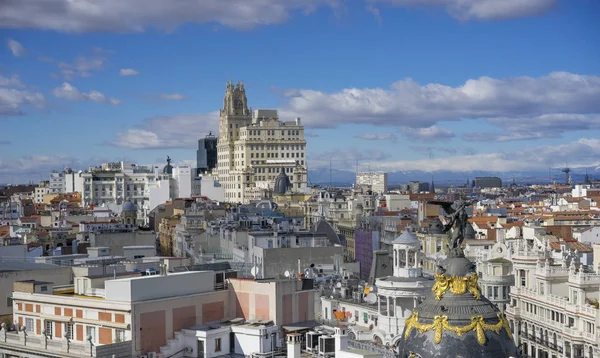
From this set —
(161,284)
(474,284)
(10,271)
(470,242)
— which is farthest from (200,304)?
(470,242)

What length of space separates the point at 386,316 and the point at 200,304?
49.2 ft

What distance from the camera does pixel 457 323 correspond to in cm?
3091

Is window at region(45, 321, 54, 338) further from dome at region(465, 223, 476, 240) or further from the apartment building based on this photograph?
dome at region(465, 223, 476, 240)

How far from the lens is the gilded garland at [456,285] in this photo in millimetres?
31453

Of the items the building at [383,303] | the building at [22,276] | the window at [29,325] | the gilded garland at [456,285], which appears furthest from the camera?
the building at [383,303]

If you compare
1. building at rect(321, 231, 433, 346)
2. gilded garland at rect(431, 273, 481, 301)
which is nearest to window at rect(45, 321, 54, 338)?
building at rect(321, 231, 433, 346)

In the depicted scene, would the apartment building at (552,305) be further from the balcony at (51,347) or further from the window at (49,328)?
the window at (49,328)

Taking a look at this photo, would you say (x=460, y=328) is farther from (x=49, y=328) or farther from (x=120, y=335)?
(x=49, y=328)

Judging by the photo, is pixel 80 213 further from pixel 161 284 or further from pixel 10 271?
pixel 161 284

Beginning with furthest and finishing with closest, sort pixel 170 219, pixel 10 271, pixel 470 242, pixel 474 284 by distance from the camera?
pixel 170 219 < pixel 470 242 < pixel 10 271 < pixel 474 284

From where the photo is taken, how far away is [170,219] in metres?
154

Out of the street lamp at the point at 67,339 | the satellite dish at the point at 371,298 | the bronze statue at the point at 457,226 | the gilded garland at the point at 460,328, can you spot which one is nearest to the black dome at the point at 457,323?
the gilded garland at the point at 460,328

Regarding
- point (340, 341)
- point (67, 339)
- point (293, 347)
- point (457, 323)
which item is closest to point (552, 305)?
point (293, 347)

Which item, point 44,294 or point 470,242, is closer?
point 44,294
